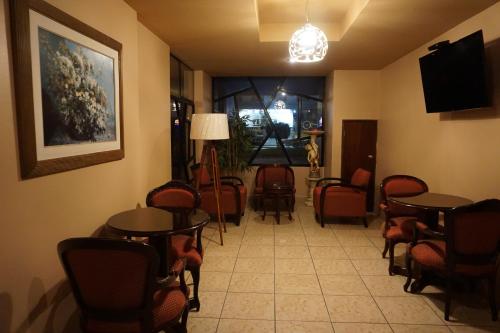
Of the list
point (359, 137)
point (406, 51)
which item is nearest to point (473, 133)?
point (406, 51)

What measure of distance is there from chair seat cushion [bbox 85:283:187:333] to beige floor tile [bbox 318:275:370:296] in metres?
1.63

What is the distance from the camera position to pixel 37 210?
1.89 meters

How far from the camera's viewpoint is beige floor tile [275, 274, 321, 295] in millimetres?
3166

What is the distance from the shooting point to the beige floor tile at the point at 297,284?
125 inches

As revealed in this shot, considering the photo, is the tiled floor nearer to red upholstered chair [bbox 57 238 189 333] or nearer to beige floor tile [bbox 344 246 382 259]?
beige floor tile [bbox 344 246 382 259]

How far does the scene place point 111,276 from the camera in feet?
5.38

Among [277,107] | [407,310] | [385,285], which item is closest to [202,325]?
[407,310]

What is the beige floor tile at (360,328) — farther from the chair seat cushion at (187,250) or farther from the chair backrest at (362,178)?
the chair backrest at (362,178)

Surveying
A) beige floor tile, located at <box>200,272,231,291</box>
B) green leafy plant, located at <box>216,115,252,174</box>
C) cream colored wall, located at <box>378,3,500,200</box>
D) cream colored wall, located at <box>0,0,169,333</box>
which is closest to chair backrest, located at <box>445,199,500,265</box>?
cream colored wall, located at <box>378,3,500,200</box>

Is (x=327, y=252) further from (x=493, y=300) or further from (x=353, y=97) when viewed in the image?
(x=353, y=97)

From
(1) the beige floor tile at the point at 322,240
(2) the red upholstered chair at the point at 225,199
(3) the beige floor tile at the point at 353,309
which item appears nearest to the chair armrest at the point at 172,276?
(3) the beige floor tile at the point at 353,309

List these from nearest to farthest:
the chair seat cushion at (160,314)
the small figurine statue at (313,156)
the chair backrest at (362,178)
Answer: the chair seat cushion at (160,314), the chair backrest at (362,178), the small figurine statue at (313,156)

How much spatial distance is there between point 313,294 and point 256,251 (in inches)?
48.8

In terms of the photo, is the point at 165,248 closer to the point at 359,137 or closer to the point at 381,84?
the point at 359,137
